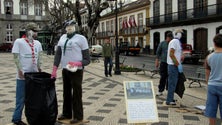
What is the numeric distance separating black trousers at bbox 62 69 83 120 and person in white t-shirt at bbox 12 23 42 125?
1.93 ft

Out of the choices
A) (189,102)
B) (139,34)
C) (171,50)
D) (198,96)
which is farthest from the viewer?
(139,34)

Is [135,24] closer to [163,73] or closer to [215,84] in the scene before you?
[163,73]

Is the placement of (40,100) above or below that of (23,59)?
below

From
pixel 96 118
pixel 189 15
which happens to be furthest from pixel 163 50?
pixel 189 15

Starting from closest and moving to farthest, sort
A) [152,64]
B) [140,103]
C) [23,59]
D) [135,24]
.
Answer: [140,103] < [23,59] < [152,64] < [135,24]

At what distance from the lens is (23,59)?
5.82 metres

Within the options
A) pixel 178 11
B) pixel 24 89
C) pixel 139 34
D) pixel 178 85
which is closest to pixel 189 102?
pixel 178 85

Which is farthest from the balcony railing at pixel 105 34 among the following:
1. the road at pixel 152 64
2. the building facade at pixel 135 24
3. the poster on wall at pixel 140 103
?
the poster on wall at pixel 140 103

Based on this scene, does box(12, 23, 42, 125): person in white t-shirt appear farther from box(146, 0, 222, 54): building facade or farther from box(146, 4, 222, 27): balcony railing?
box(146, 4, 222, 27): balcony railing

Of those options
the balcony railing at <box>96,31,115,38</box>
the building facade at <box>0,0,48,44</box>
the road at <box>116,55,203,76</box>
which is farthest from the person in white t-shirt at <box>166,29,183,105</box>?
the building facade at <box>0,0,48,44</box>

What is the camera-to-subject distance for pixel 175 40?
7566 mm

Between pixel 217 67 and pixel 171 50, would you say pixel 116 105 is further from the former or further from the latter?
pixel 217 67

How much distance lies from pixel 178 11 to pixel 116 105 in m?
31.9

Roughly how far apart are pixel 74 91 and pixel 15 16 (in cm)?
6179
